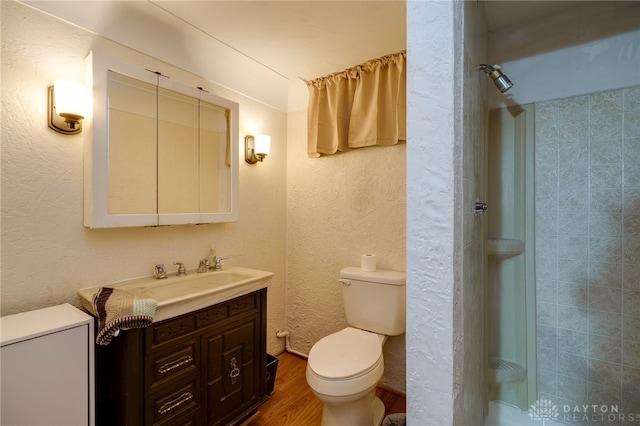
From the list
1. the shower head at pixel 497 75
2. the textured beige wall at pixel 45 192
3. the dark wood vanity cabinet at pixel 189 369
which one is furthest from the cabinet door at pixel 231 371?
the shower head at pixel 497 75

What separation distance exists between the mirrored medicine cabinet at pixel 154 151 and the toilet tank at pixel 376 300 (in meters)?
0.97

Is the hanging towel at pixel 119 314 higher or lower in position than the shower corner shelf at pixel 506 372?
higher

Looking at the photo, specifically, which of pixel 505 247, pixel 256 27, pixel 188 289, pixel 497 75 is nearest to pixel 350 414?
pixel 188 289

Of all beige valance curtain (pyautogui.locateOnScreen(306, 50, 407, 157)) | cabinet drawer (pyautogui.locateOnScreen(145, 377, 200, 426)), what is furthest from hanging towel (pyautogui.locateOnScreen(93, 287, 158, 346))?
beige valance curtain (pyautogui.locateOnScreen(306, 50, 407, 157))

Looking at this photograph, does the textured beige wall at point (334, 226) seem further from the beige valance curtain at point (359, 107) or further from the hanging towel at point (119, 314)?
the hanging towel at point (119, 314)

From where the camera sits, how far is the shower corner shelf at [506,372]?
5.10 feet

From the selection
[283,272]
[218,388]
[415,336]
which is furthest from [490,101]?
[218,388]

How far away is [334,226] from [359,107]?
3.01 ft

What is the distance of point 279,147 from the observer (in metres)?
2.45

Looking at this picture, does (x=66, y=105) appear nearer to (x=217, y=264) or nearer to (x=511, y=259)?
(x=217, y=264)

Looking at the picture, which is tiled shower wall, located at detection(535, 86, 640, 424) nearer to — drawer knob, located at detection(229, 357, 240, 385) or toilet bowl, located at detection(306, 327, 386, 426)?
toilet bowl, located at detection(306, 327, 386, 426)

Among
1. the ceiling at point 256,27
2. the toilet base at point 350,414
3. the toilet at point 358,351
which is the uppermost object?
the ceiling at point 256,27

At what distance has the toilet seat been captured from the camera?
139 cm

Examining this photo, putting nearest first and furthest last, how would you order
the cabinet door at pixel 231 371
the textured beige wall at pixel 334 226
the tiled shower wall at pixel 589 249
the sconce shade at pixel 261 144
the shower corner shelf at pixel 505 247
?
the tiled shower wall at pixel 589 249 → the cabinet door at pixel 231 371 → the shower corner shelf at pixel 505 247 → the textured beige wall at pixel 334 226 → the sconce shade at pixel 261 144
